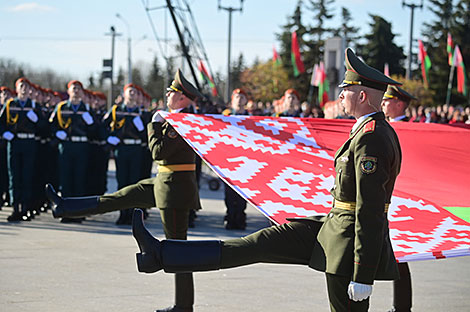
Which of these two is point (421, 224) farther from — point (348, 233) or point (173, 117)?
point (173, 117)

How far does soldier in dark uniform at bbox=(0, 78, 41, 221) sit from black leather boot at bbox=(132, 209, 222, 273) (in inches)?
310

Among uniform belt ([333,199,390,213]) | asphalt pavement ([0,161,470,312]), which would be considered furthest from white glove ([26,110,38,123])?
uniform belt ([333,199,390,213])

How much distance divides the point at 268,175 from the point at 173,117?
113 cm

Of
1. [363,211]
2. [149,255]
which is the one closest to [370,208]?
[363,211]

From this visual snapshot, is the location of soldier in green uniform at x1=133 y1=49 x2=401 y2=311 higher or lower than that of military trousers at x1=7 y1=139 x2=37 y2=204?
higher

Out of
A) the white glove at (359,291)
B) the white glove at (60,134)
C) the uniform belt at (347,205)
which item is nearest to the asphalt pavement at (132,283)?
the white glove at (60,134)

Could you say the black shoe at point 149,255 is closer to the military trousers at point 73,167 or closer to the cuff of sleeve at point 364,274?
the cuff of sleeve at point 364,274

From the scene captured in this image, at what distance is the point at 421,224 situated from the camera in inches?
215

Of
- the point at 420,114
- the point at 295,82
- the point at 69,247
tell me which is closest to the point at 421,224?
the point at 69,247

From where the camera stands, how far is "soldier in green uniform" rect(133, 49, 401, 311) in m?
4.01

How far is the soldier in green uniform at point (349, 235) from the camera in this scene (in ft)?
13.1

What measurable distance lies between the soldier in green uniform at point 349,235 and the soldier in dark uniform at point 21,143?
7.72m

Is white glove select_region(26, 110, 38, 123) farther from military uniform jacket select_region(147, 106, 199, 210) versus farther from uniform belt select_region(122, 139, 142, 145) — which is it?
military uniform jacket select_region(147, 106, 199, 210)

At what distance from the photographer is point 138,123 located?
40.0 feet
